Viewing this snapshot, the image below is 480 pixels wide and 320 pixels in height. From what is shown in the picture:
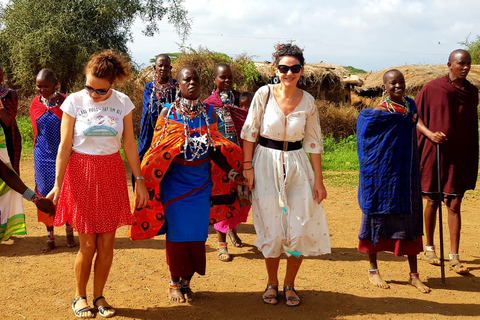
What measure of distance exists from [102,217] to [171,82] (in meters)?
2.64

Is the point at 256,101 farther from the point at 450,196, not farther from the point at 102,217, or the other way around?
the point at 450,196

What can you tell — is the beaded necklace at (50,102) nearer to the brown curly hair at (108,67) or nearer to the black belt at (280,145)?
the brown curly hair at (108,67)

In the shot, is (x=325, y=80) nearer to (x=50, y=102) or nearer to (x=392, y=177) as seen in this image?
(x=50, y=102)

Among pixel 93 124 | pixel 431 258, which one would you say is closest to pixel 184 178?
pixel 93 124

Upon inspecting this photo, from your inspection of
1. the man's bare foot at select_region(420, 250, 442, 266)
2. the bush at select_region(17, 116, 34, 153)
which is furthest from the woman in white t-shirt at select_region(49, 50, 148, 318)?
the bush at select_region(17, 116, 34, 153)

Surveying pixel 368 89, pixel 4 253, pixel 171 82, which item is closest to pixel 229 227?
pixel 171 82

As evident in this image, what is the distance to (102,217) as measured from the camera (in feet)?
13.0

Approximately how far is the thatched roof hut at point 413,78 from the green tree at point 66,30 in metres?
8.96

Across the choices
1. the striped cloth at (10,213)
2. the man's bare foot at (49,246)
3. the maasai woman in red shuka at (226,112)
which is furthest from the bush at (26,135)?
the maasai woman in red shuka at (226,112)

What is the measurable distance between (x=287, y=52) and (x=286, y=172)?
105 centimetres

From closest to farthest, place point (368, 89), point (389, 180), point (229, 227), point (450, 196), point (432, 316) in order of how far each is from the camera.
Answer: point (432, 316) < point (389, 180) < point (450, 196) < point (229, 227) < point (368, 89)

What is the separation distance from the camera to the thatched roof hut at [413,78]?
1864 cm

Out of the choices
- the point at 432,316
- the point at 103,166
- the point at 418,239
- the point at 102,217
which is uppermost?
the point at 103,166

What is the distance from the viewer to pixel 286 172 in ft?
14.1
